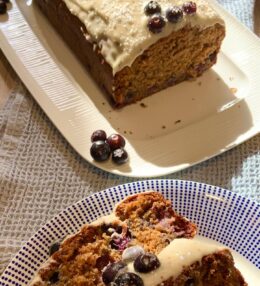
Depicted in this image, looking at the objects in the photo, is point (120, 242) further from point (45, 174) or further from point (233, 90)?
point (233, 90)

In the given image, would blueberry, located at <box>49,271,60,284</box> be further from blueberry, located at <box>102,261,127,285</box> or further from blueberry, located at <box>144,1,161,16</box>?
blueberry, located at <box>144,1,161,16</box>

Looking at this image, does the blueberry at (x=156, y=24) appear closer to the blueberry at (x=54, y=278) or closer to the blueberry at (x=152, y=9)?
the blueberry at (x=152, y=9)

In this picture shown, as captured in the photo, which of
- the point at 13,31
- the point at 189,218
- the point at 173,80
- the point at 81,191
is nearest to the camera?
the point at 189,218

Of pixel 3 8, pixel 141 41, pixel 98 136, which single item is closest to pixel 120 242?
pixel 98 136

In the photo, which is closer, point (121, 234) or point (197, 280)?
point (197, 280)

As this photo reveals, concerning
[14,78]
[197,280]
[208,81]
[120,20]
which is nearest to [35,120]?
[14,78]

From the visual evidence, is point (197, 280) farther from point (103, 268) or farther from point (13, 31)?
point (13, 31)
